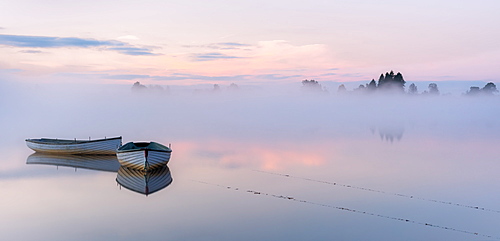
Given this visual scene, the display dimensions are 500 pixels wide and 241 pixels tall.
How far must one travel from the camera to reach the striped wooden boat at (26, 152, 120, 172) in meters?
31.6

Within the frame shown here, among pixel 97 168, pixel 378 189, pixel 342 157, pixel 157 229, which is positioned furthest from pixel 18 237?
pixel 342 157

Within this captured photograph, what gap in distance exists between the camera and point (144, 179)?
2702cm

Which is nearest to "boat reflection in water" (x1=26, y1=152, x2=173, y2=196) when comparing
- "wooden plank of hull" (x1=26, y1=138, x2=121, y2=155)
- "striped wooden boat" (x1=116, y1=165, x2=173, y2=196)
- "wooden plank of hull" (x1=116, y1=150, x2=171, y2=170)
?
"striped wooden boat" (x1=116, y1=165, x2=173, y2=196)

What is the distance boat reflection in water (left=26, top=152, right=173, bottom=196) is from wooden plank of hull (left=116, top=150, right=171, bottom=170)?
0.47 m

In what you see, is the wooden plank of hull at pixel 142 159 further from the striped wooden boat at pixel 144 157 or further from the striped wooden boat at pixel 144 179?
the striped wooden boat at pixel 144 179

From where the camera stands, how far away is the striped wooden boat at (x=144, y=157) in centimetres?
2797

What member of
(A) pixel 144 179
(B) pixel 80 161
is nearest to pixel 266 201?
(A) pixel 144 179

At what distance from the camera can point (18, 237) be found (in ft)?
54.6

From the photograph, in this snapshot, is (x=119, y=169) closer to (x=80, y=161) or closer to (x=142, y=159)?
(x=142, y=159)

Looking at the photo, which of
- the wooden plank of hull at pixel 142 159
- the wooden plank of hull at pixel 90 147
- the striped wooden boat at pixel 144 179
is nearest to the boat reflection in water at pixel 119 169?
the striped wooden boat at pixel 144 179

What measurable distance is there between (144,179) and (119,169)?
4328mm

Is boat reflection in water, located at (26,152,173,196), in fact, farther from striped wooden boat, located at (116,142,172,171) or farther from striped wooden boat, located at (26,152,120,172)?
striped wooden boat, located at (116,142,172,171)

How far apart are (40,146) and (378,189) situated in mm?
28536

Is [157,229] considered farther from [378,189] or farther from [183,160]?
[183,160]
